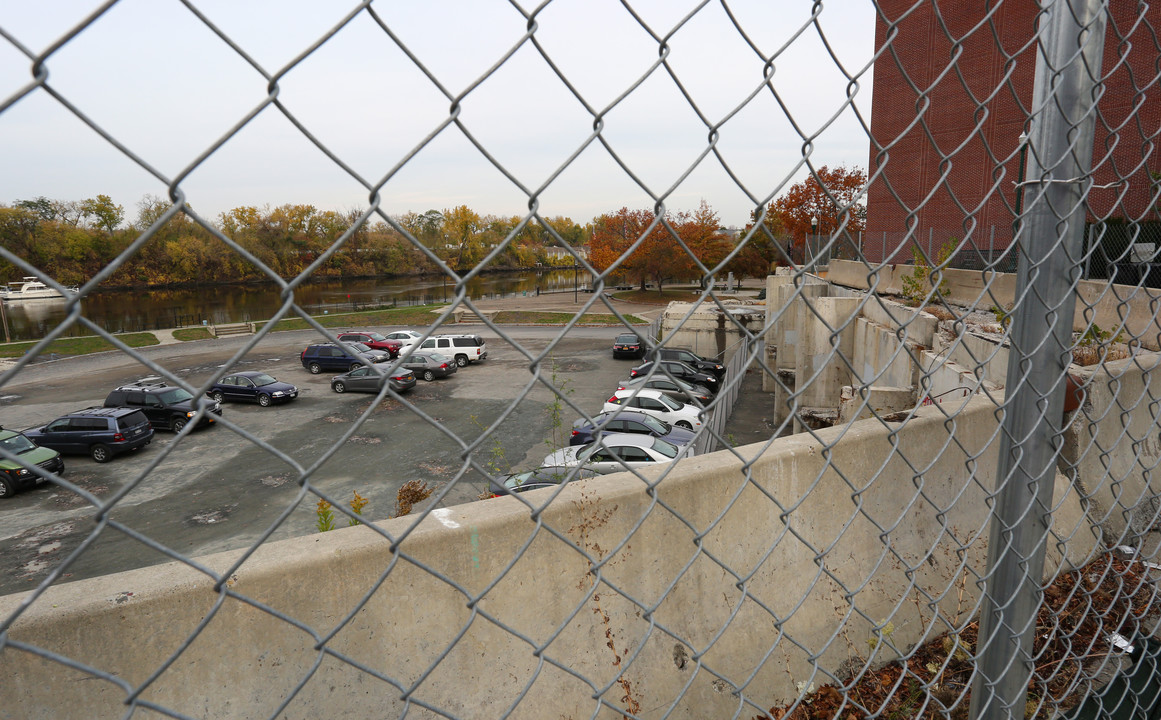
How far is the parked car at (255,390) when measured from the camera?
20594mm

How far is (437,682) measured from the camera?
169cm

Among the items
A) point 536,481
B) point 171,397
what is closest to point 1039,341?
point 536,481

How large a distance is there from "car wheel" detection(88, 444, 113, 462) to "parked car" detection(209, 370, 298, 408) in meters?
4.46

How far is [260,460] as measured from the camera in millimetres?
15906

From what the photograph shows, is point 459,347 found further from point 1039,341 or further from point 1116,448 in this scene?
point 1039,341

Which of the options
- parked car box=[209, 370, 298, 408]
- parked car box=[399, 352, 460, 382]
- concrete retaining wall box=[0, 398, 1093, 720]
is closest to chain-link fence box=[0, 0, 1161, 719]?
concrete retaining wall box=[0, 398, 1093, 720]

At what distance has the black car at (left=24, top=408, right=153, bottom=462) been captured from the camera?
15781mm

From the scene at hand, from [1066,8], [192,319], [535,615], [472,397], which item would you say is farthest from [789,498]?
[192,319]

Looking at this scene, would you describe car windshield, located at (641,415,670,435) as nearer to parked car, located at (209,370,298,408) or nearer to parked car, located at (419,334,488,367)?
parked car, located at (209,370,298,408)

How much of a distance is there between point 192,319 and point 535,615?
4196cm

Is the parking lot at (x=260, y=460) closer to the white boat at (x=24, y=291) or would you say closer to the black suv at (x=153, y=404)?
the black suv at (x=153, y=404)

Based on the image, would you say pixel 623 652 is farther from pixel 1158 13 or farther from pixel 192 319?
pixel 192 319

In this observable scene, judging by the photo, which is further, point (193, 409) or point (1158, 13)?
point (1158, 13)

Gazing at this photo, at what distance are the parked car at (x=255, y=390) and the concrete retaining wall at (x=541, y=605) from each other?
2093cm
